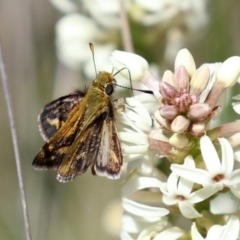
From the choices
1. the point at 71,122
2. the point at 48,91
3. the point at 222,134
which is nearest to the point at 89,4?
the point at 48,91

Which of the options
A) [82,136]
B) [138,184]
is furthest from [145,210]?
[82,136]

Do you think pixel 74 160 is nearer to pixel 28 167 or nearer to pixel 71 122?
Result: pixel 71 122

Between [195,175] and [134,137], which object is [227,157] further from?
[134,137]

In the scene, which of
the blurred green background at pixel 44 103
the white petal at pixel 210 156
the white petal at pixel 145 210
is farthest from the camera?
the blurred green background at pixel 44 103

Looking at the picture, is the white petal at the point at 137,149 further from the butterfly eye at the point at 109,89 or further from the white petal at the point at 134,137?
the butterfly eye at the point at 109,89

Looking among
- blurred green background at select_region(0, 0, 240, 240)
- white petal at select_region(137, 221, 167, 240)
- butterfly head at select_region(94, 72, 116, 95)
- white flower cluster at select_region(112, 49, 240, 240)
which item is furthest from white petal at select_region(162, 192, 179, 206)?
blurred green background at select_region(0, 0, 240, 240)

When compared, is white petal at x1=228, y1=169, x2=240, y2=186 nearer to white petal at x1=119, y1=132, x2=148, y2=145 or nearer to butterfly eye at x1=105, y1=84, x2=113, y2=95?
white petal at x1=119, y1=132, x2=148, y2=145

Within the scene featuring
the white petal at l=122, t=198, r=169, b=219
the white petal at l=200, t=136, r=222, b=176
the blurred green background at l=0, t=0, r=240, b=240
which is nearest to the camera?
the white petal at l=200, t=136, r=222, b=176

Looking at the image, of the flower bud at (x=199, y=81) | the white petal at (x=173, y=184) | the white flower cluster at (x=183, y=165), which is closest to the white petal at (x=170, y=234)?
the white flower cluster at (x=183, y=165)
